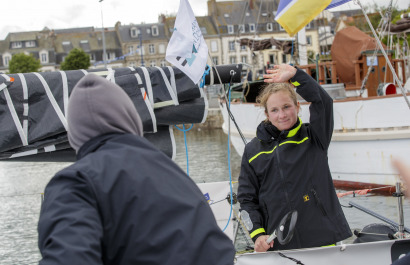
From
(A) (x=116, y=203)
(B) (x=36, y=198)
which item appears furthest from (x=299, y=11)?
(B) (x=36, y=198)

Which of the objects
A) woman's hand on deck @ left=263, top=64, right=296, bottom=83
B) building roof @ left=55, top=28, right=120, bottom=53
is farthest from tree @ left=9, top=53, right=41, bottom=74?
woman's hand on deck @ left=263, top=64, right=296, bottom=83

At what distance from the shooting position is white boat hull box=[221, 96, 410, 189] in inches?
454

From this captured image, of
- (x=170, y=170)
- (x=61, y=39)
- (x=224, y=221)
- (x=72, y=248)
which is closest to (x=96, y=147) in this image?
(x=170, y=170)

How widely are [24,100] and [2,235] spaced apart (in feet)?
28.9

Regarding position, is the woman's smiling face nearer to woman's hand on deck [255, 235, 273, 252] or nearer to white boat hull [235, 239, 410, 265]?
woman's hand on deck [255, 235, 273, 252]

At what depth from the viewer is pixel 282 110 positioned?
3514mm

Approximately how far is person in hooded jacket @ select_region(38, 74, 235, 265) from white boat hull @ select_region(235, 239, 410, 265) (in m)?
1.80

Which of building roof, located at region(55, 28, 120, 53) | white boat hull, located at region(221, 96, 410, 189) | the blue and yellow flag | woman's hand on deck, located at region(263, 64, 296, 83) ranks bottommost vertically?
white boat hull, located at region(221, 96, 410, 189)

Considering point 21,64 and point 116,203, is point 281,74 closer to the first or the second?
point 116,203

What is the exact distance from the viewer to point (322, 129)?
11.2 feet

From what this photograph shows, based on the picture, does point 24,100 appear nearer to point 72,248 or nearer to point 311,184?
point 311,184

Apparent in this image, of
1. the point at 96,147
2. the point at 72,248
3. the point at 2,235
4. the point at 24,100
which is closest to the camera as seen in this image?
the point at 72,248

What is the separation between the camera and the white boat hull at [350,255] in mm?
3459

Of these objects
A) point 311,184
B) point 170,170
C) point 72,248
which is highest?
point 170,170
